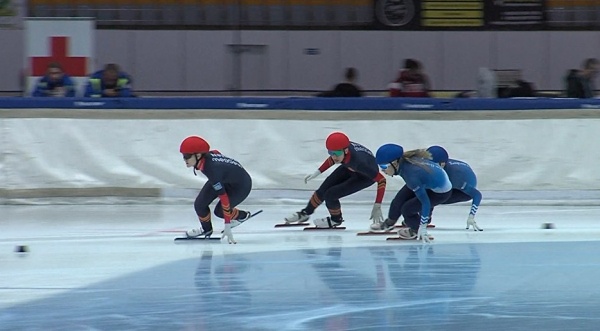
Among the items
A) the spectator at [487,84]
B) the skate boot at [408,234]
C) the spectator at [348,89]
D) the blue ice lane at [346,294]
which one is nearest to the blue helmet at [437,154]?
the skate boot at [408,234]

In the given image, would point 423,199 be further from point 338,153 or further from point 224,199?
point 224,199

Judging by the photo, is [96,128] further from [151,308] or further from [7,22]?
[151,308]

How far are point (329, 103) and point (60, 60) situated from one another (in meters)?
3.45

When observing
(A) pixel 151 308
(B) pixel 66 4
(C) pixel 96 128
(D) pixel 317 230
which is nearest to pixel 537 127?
(D) pixel 317 230

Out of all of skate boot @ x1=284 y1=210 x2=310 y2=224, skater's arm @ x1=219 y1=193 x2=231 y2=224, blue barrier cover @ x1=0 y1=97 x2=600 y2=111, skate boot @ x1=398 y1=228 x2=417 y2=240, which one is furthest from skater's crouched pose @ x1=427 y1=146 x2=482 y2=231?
blue barrier cover @ x1=0 y1=97 x2=600 y2=111

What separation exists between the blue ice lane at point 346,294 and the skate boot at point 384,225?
0.89 m

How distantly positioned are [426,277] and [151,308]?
7.04 ft

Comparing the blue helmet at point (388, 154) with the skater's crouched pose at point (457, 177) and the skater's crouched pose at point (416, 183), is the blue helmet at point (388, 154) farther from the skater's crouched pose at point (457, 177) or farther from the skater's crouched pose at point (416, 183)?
the skater's crouched pose at point (457, 177)

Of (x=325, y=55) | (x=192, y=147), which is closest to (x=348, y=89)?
(x=325, y=55)

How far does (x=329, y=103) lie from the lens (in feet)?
43.3

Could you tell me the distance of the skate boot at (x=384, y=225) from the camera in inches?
404

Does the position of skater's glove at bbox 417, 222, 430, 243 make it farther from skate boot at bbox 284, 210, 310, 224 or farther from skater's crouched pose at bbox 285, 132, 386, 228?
skate boot at bbox 284, 210, 310, 224

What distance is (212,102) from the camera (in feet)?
43.5

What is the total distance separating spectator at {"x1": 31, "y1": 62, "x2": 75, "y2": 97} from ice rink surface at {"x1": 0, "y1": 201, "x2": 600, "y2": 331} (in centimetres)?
201
